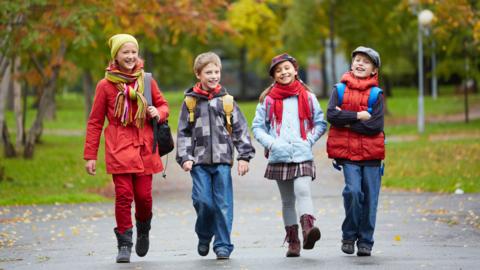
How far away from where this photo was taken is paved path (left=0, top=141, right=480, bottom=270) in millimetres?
9719

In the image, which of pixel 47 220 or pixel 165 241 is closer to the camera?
pixel 165 241

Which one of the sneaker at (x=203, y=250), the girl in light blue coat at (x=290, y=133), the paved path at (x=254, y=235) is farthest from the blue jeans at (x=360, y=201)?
the sneaker at (x=203, y=250)

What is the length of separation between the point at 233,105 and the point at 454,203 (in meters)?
6.80

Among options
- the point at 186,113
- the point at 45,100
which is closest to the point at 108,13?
the point at 45,100

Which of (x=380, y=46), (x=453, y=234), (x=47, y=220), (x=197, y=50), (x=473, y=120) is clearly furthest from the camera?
(x=197, y=50)

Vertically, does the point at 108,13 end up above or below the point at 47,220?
above

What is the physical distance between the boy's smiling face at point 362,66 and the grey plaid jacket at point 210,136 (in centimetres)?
104

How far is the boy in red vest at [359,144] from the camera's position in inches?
394

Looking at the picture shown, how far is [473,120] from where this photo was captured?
36031mm

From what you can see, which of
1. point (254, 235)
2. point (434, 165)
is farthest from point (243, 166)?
point (434, 165)

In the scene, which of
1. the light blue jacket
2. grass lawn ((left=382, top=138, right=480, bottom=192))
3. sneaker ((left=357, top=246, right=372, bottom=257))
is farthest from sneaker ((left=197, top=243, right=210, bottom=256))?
grass lawn ((left=382, top=138, right=480, bottom=192))

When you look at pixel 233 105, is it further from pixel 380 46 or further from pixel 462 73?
pixel 380 46

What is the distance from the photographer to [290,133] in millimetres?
10062

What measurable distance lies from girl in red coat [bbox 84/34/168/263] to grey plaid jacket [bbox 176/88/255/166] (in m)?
0.23
